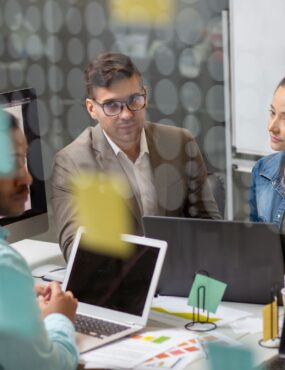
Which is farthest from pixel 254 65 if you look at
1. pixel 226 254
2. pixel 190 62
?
pixel 226 254

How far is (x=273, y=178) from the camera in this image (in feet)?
6.06

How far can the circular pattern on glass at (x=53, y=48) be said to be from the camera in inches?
149

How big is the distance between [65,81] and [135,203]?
2.19 meters

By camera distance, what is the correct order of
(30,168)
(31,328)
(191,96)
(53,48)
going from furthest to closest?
1. (53,48)
2. (191,96)
3. (30,168)
4. (31,328)

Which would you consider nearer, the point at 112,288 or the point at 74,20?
the point at 112,288

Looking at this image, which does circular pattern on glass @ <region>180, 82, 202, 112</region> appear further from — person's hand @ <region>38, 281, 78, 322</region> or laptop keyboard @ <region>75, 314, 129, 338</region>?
person's hand @ <region>38, 281, 78, 322</region>

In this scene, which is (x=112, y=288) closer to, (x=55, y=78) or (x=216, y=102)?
(x=216, y=102)

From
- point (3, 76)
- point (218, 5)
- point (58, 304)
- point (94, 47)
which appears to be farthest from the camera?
point (3, 76)

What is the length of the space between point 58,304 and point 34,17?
2760 mm

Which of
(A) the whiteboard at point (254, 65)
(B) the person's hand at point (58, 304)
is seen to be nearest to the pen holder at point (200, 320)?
(B) the person's hand at point (58, 304)

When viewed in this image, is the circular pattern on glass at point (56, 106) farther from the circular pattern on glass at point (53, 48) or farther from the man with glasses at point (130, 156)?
the man with glasses at point (130, 156)

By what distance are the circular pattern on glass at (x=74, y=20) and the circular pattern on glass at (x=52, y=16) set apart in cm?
26

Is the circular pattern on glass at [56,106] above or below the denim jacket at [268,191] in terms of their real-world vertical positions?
above

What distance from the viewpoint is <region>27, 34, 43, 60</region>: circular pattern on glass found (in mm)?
3896
